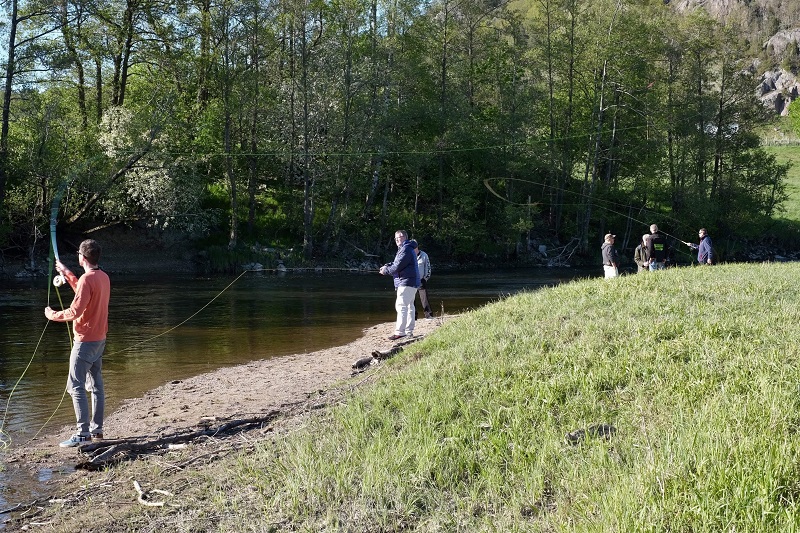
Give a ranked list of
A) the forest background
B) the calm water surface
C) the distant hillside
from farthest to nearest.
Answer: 1. the distant hillside
2. the forest background
3. the calm water surface

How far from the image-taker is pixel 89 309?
26.4 ft

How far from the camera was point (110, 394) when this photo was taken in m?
11.0

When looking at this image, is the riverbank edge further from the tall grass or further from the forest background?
the forest background

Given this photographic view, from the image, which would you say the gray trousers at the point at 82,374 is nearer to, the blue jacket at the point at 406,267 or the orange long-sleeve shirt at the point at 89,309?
the orange long-sleeve shirt at the point at 89,309

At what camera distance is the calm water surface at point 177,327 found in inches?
424

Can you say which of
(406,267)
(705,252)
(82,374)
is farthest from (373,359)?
(705,252)

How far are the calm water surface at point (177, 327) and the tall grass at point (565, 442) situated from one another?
119 inches

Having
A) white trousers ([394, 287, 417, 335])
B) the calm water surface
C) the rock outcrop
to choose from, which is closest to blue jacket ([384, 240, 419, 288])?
white trousers ([394, 287, 417, 335])

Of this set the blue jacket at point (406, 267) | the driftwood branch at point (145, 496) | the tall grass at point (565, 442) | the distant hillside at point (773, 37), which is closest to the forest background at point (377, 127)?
the blue jacket at point (406, 267)

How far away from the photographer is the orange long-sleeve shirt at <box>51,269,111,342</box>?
7941 millimetres

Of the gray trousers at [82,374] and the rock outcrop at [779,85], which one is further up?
the rock outcrop at [779,85]

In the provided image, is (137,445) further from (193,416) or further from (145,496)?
(145,496)

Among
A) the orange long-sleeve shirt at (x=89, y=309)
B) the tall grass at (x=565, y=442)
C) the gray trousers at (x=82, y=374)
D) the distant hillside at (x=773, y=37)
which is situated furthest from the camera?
the distant hillside at (x=773, y=37)

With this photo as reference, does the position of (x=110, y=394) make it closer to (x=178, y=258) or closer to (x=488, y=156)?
(x=178, y=258)
